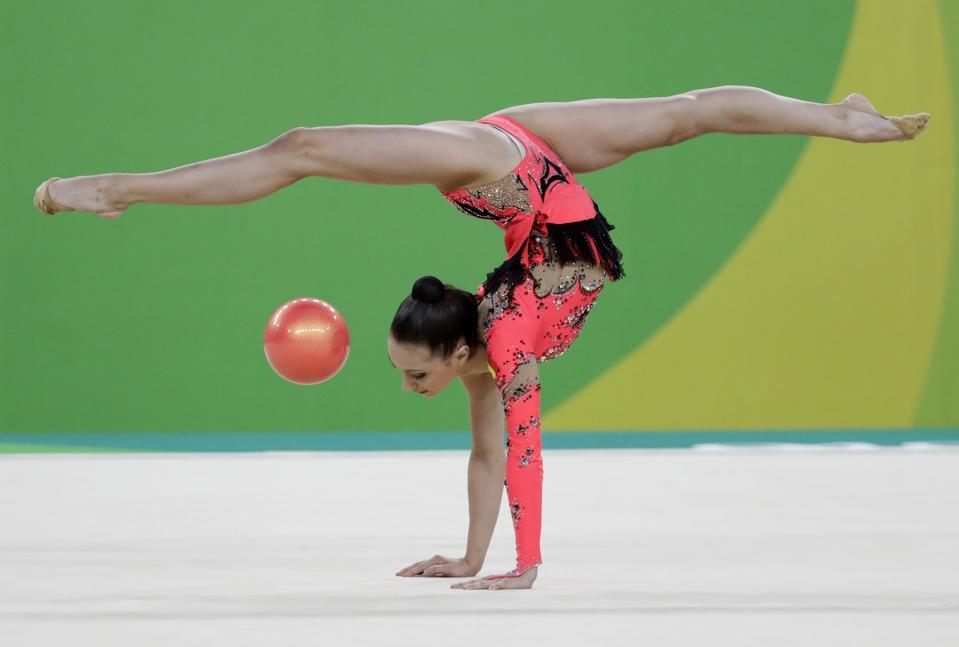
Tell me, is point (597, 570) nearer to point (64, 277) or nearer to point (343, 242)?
point (343, 242)

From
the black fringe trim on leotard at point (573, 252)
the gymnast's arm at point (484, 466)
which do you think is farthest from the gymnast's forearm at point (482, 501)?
the black fringe trim on leotard at point (573, 252)

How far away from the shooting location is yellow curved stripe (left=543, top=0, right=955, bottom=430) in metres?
7.30

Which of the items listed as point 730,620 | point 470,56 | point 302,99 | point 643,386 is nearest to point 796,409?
point 643,386

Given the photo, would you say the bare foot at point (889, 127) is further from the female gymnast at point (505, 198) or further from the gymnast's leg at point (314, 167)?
the gymnast's leg at point (314, 167)

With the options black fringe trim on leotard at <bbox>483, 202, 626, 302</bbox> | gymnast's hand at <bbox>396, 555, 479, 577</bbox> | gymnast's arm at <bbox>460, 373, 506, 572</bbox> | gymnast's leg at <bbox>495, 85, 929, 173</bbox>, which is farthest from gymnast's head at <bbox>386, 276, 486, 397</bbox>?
gymnast's leg at <bbox>495, 85, 929, 173</bbox>

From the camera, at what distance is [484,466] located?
3.12 m

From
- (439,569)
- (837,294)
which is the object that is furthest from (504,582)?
(837,294)

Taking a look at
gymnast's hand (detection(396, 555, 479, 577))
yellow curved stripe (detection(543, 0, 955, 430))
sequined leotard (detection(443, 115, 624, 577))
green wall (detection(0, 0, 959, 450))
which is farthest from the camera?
yellow curved stripe (detection(543, 0, 955, 430))

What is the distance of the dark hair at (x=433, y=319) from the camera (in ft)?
9.59

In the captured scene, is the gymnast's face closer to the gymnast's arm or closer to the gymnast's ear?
the gymnast's ear

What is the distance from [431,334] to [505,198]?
0.37 meters

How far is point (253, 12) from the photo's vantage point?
723cm

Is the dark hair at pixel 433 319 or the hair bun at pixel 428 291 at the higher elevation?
the hair bun at pixel 428 291

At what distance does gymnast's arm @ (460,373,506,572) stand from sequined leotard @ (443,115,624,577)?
0.15m
